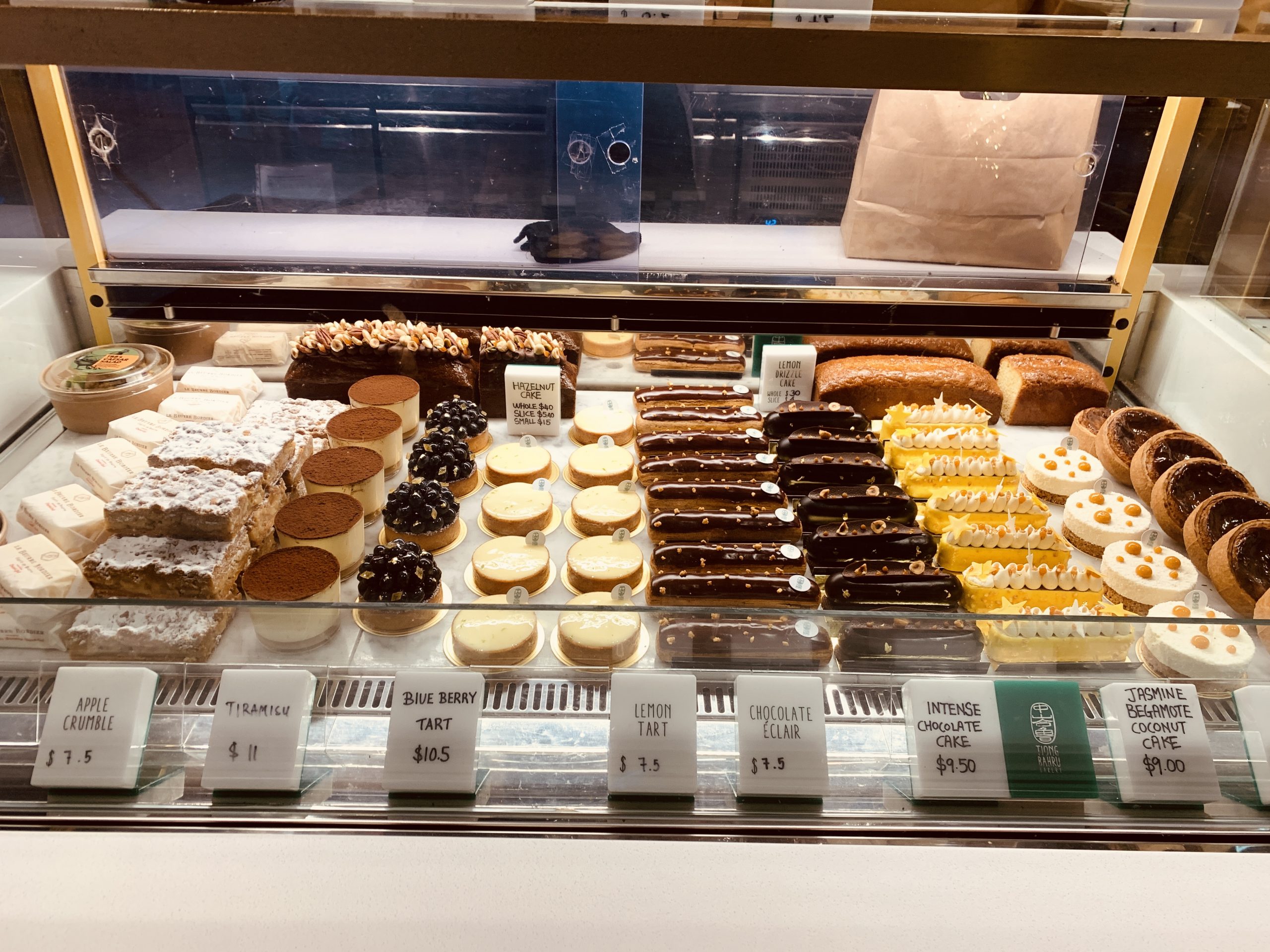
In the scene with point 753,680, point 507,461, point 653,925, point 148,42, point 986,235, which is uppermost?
point 148,42

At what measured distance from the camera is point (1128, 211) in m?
2.93

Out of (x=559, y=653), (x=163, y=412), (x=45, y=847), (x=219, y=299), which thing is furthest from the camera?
(x=163, y=412)

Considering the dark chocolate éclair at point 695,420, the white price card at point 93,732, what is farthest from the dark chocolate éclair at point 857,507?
the white price card at point 93,732

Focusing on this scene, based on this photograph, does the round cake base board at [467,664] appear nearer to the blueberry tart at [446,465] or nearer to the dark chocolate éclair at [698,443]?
the blueberry tart at [446,465]

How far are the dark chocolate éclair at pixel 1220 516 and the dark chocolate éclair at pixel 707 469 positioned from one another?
1.30 metres

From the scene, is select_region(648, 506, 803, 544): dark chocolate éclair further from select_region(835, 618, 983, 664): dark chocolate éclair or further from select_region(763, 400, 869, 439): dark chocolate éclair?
select_region(835, 618, 983, 664): dark chocolate éclair

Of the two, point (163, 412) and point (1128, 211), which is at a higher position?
point (1128, 211)

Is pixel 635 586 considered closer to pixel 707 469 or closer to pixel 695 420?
pixel 707 469

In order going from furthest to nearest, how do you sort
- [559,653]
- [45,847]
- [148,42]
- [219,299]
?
[219,299]
[559,653]
[45,847]
[148,42]

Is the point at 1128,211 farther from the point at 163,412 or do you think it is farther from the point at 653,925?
the point at 163,412

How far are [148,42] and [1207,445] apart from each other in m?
3.16

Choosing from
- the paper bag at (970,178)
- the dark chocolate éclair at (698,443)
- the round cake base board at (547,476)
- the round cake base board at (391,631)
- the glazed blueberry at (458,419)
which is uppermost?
the paper bag at (970,178)

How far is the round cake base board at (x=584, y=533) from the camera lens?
9.50 feet

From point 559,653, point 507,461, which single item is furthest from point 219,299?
point 559,653
